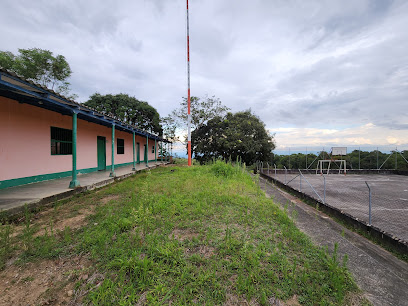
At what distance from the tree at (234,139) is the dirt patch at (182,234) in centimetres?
1183

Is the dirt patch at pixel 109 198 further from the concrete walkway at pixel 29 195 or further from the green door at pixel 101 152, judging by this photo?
the green door at pixel 101 152

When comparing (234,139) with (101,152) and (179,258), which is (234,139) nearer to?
(101,152)

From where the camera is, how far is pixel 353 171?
15.2 meters

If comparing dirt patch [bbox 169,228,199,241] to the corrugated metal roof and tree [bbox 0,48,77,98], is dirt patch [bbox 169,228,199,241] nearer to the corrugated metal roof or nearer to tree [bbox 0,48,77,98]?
the corrugated metal roof

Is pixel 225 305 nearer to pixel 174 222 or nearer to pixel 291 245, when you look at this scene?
pixel 291 245

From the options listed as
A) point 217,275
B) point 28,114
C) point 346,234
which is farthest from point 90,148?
point 346,234

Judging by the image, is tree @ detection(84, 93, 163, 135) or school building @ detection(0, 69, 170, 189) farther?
tree @ detection(84, 93, 163, 135)

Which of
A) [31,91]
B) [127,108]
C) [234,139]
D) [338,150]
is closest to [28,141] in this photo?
[31,91]

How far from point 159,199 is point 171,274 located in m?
2.55

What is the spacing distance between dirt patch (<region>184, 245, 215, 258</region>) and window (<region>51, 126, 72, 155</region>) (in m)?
6.90

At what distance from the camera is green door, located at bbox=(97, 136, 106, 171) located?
32.3ft

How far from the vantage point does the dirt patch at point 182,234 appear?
2.78 metres

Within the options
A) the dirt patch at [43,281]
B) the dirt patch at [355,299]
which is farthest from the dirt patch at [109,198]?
the dirt patch at [355,299]

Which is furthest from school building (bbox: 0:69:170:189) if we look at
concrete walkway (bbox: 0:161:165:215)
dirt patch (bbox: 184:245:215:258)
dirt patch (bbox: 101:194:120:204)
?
dirt patch (bbox: 184:245:215:258)
